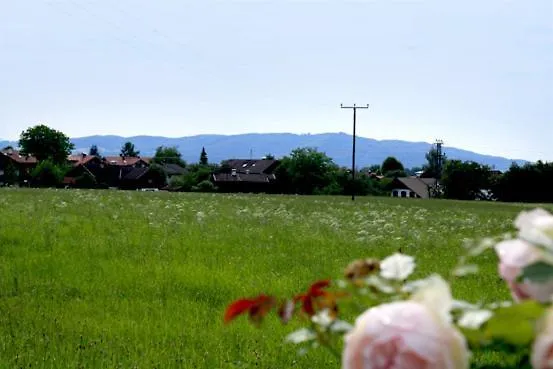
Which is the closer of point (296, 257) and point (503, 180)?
point (296, 257)

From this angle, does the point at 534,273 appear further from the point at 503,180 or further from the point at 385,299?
the point at 503,180

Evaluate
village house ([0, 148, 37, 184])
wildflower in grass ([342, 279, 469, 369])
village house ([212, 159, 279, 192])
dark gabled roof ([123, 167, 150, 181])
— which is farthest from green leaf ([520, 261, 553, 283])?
dark gabled roof ([123, 167, 150, 181])

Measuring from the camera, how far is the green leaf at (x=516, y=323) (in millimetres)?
987

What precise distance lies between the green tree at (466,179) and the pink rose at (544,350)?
98.2 meters

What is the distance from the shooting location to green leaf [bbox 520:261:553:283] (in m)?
1.02

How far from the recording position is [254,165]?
146 m

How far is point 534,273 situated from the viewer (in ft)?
3.37

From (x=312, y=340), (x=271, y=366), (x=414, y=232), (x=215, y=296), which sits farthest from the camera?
(x=414, y=232)

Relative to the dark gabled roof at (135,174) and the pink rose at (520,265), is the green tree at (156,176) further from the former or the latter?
the pink rose at (520,265)

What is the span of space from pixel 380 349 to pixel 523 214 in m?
0.36

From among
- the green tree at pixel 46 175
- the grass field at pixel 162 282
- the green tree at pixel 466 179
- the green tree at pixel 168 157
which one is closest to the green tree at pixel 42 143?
the green tree at pixel 46 175

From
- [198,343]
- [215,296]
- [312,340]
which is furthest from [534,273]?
[215,296]

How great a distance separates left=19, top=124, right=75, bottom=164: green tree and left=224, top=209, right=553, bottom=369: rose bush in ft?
419

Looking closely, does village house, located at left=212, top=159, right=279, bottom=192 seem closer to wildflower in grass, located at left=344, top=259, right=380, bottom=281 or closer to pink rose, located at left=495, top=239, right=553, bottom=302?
wildflower in grass, located at left=344, top=259, right=380, bottom=281
